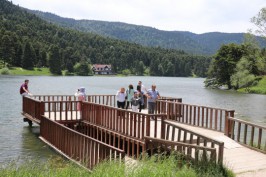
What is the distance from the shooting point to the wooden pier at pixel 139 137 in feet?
38.3

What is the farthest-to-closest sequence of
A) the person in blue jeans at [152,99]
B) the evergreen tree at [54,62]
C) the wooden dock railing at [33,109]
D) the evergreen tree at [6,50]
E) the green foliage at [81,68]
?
1. the green foliage at [81,68]
2. the evergreen tree at [54,62]
3. the evergreen tree at [6,50]
4. the wooden dock railing at [33,109]
5. the person in blue jeans at [152,99]

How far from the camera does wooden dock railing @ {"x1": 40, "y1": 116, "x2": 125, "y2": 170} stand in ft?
38.4

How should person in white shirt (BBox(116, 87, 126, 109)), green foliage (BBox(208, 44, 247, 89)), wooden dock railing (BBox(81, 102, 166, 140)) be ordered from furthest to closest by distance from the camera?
green foliage (BBox(208, 44, 247, 89)) → person in white shirt (BBox(116, 87, 126, 109)) → wooden dock railing (BBox(81, 102, 166, 140))

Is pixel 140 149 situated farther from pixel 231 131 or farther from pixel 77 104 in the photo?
pixel 77 104

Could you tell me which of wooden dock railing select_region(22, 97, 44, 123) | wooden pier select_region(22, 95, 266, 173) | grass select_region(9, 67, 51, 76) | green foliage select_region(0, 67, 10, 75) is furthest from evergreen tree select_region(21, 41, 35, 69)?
wooden pier select_region(22, 95, 266, 173)

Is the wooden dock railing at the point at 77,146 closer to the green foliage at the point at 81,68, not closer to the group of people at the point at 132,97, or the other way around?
the group of people at the point at 132,97

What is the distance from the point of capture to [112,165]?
982cm

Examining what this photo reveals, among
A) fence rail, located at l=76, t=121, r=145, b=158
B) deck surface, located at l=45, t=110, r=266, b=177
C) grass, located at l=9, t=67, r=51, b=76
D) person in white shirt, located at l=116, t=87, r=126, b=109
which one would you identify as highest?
person in white shirt, located at l=116, t=87, r=126, b=109

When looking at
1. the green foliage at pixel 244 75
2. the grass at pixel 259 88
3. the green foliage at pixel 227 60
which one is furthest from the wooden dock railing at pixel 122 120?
the green foliage at pixel 227 60

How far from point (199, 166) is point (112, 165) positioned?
2.62 meters

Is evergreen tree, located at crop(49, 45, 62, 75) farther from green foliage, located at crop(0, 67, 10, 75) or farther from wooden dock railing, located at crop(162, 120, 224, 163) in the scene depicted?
wooden dock railing, located at crop(162, 120, 224, 163)

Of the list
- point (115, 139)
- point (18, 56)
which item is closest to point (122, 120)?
point (115, 139)

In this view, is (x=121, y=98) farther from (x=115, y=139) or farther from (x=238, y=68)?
(x=238, y=68)

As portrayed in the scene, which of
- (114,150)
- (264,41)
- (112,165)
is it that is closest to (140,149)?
(114,150)
